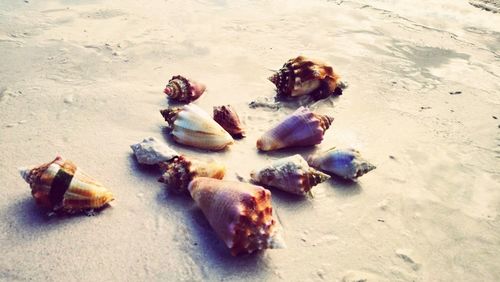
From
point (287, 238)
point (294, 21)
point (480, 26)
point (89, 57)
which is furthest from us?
point (480, 26)

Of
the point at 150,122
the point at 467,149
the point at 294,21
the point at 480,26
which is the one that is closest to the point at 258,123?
the point at 150,122

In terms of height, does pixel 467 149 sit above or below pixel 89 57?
below

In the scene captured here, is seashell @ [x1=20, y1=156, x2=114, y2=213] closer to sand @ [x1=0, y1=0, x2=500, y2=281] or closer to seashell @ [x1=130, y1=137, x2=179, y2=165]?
sand @ [x1=0, y1=0, x2=500, y2=281]

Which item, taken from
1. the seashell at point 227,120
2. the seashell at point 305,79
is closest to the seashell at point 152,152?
the seashell at point 227,120

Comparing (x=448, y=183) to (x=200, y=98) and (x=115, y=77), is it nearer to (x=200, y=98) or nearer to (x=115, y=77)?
(x=200, y=98)

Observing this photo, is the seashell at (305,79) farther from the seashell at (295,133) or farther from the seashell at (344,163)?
the seashell at (344,163)

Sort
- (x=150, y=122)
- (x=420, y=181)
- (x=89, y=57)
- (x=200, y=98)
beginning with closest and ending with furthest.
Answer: (x=420, y=181)
(x=150, y=122)
(x=200, y=98)
(x=89, y=57)
